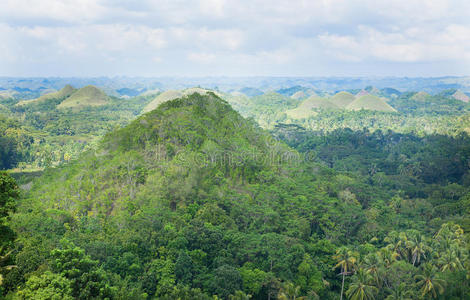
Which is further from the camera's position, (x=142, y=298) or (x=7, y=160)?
(x=7, y=160)

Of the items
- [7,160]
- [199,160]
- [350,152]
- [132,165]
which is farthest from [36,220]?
[350,152]

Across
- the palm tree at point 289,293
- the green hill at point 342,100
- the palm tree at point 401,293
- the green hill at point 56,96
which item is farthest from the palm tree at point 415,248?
the green hill at point 56,96

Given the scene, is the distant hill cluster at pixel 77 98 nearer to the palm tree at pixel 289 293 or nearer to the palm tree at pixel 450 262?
the palm tree at pixel 289 293

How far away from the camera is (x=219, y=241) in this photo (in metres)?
25.5

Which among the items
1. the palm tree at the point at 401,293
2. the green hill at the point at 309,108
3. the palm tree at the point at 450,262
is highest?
the green hill at the point at 309,108

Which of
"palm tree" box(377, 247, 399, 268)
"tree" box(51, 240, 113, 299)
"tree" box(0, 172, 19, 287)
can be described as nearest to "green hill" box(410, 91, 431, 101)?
"palm tree" box(377, 247, 399, 268)

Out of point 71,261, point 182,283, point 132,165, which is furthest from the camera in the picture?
point 132,165

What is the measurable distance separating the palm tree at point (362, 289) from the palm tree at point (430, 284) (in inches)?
135

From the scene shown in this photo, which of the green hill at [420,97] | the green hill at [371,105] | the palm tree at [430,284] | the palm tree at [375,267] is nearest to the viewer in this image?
the palm tree at [430,284]

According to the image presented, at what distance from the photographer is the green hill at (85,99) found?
449ft

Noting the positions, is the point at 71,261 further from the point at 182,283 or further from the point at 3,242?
the point at 182,283

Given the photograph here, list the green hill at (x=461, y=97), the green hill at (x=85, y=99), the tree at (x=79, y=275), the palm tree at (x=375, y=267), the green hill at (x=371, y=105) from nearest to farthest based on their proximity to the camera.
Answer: the tree at (x=79, y=275)
the palm tree at (x=375, y=267)
the green hill at (x=85, y=99)
the green hill at (x=371, y=105)
the green hill at (x=461, y=97)

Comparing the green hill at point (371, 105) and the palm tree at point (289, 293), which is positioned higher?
the green hill at point (371, 105)

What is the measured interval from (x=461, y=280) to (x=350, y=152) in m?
50.9
